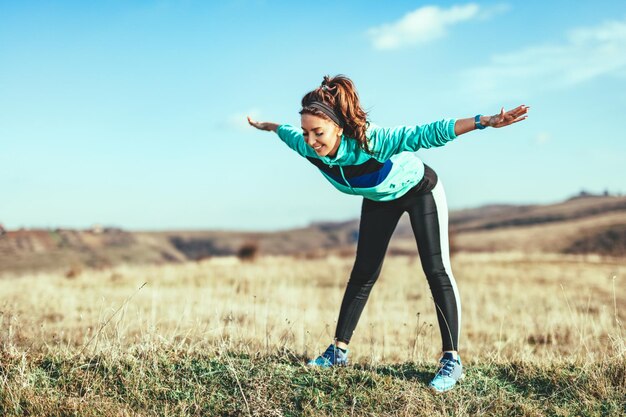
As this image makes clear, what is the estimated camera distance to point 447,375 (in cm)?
467

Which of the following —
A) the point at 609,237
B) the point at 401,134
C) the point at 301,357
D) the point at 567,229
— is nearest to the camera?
the point at 401,134

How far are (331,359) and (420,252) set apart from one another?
1173 mm

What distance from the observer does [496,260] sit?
81.9 ft

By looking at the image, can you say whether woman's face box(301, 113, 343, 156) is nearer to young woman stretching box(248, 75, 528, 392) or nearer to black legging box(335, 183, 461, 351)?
young woman stretching box(248, 75, 528, 392)

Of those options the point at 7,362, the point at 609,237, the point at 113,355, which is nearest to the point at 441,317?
the point at 113,355

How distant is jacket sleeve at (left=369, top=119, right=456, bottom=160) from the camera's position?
4309 millimetres

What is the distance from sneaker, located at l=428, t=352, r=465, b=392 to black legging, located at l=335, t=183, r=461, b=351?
11cm

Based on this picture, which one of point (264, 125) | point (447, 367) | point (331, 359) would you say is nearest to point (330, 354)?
point (331, 359)

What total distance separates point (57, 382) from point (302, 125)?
2829mm

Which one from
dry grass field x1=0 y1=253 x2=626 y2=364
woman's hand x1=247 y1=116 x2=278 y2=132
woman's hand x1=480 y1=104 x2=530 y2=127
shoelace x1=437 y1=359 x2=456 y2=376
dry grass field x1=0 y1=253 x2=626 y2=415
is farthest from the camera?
dry grass field x1=0 y1=253 x2=626 y2=364

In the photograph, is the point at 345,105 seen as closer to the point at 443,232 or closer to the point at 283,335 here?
the point at 443,232

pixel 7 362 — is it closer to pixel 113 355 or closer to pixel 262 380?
pixel 113 355

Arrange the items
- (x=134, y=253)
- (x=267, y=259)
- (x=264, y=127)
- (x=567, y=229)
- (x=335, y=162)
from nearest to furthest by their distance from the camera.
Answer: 1. (x=335, y=162)
2. (x=264, y=127)
3. (x=267, y=259)
4. (x=134, y=253)
5. (x=567, y=229)

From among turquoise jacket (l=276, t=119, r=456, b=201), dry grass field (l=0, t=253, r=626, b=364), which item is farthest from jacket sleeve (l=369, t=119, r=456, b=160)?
dry grass field (l=0, t=253, r=626, b=364)
